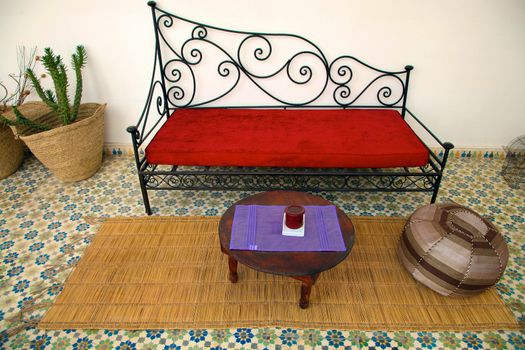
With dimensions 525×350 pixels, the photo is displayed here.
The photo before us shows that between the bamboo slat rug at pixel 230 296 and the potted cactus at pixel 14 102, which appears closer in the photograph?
the bamboo slat rug at pixel 230 296

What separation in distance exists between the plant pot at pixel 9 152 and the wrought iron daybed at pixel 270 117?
1.14 metres

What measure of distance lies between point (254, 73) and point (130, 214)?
60.8 inches

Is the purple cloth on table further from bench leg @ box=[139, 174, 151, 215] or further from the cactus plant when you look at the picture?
the cactus plant

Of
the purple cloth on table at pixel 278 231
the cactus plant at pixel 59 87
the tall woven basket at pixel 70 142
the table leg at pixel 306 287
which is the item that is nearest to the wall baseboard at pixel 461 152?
the tall woven basket at pixel 70 142

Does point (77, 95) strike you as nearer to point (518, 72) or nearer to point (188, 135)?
point (188, 135)

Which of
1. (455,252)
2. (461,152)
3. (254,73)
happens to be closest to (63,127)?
(254,73)

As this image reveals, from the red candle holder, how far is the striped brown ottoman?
722 mm

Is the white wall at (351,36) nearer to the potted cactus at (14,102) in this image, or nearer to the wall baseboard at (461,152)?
the potted cactus at (14,102)

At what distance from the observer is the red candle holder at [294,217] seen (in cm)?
180

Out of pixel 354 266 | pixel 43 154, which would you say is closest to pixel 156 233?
pixel 43 154

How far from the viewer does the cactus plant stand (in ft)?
8.46

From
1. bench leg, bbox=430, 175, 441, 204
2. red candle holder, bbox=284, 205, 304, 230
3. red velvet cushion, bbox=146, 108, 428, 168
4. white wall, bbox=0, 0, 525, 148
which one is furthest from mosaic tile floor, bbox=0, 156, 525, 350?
white wall, bbox=0, 0, 525, 148

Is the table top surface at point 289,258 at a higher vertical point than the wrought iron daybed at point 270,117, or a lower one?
lower

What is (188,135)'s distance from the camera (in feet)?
8.47
